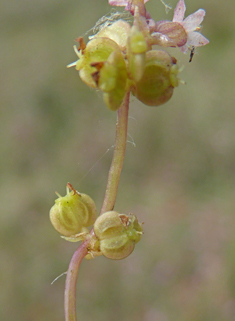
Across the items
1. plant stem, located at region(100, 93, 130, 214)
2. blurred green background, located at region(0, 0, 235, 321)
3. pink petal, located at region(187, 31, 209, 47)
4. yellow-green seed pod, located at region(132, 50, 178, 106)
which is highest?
pink petal, located at region(187, 31, 209, 47)

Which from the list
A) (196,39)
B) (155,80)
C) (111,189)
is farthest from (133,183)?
(155,80)

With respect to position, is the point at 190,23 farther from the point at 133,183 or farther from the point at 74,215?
the point at 133,183

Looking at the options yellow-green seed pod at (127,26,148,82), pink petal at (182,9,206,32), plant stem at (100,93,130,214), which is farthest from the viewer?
pink petal at (182,9,206,32)

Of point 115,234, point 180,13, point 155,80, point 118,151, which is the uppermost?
point 180,13

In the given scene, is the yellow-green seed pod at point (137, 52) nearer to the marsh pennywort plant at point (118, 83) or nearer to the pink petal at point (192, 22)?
the marsh pennywort plant at point (118, 83)

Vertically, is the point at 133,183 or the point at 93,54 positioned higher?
the point at 93,54

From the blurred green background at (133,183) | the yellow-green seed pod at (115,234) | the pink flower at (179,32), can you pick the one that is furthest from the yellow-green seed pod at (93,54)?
the blurred green background at (133,183)

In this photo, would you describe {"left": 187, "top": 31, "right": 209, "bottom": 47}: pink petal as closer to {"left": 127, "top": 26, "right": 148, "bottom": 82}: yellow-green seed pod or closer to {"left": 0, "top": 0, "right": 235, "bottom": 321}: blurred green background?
{"left": 127, "top": 26, "right": 148, "bottom": 82}: yellow-green seed pod

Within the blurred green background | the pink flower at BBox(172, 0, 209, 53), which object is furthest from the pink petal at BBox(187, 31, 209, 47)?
the blurred green background
